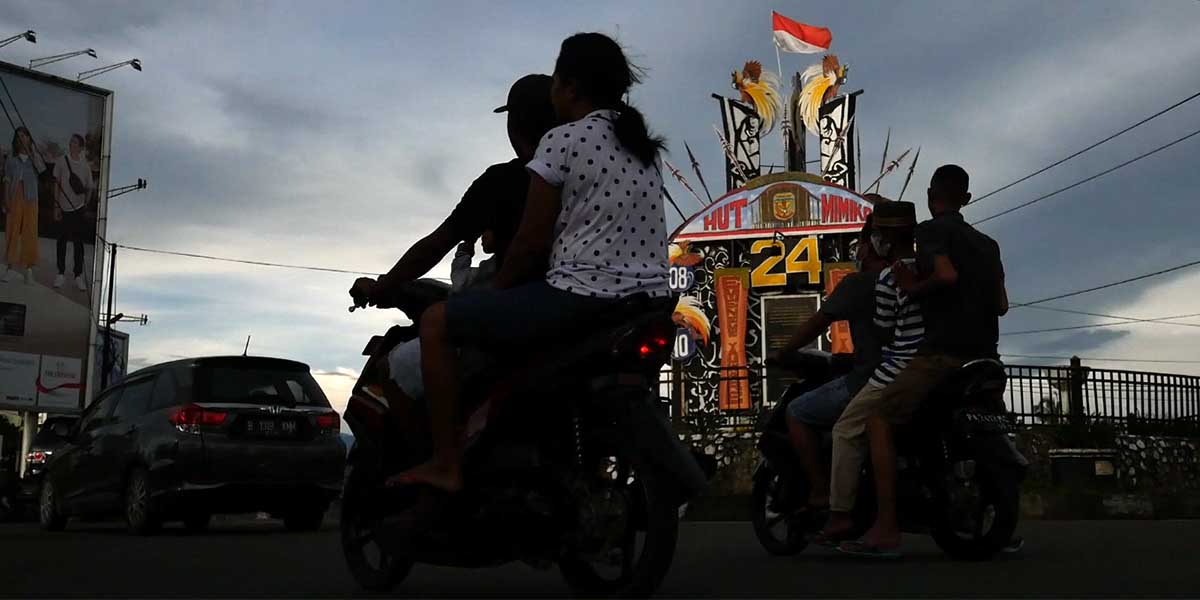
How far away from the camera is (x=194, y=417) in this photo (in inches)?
420

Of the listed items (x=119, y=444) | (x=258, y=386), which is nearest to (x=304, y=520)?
(x=258, y=386)

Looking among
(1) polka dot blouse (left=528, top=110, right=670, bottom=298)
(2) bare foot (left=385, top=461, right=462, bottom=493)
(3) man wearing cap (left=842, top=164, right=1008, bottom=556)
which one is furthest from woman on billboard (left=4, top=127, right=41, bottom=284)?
(1) polka dot blouse (left=528, top=110, right=670, bottom=298)

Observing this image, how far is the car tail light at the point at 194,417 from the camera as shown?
10617 mm

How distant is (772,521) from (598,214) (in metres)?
3.03

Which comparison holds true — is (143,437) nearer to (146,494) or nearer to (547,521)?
(146,494)

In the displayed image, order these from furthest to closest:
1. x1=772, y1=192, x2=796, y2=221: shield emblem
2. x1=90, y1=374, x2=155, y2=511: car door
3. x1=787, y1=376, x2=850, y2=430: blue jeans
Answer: x1=772, y1=192, x2=796, y2=221: shield emblem → x1=90, y1=374, x2=155, y2=511: car door → x1=787, y1=376, x2=850, y2=430: blue jeans

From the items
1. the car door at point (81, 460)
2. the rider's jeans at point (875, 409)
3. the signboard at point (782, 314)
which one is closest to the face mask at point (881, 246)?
the rider's jeans at point (875, 409)

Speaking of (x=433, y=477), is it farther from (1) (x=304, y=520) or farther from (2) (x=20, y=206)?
(2) (x=20, y=206)

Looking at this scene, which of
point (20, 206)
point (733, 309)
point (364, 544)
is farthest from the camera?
point (20, 206)

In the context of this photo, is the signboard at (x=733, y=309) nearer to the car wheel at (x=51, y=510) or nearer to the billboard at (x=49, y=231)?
the billboard at (x=49, y=231)

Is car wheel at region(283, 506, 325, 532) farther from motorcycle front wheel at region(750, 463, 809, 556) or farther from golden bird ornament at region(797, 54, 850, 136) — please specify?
golden bird ornament at region(797, 54, 850, 136)

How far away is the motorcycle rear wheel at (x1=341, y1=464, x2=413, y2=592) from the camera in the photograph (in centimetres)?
515

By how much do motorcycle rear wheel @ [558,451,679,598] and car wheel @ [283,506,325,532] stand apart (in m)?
7.37

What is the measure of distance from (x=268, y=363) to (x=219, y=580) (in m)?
5.56
